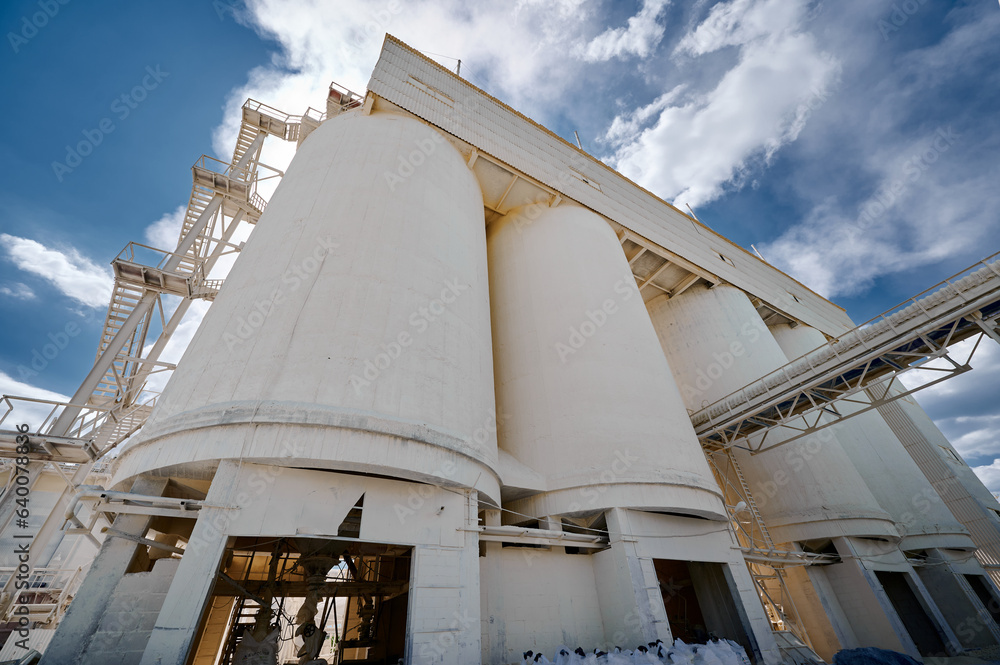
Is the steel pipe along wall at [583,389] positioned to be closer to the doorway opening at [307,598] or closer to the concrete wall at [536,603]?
the concrete wall at [536,603]

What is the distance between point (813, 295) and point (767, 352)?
1756 cm

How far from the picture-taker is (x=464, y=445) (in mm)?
10414

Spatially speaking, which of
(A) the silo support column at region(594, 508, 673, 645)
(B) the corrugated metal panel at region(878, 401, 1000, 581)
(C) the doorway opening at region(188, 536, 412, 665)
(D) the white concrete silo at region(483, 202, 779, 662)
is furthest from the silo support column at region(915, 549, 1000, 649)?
(C) the doorway opening at region(188, 536, 412, 665)

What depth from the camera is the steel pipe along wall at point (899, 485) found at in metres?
20.3

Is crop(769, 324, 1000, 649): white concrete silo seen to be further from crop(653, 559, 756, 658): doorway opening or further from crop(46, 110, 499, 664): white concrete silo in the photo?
crop(46, 110, 499, 664): white concrete silo

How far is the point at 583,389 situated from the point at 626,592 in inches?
240

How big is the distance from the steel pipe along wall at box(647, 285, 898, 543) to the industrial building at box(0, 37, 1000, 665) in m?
0.12

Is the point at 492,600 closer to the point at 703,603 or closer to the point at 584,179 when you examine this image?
the point at 703,603

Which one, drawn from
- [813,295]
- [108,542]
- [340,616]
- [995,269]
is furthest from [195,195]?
[813,295]

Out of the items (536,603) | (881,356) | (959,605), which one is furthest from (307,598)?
(959,605)

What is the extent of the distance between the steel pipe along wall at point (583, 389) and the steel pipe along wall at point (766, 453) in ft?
23.9

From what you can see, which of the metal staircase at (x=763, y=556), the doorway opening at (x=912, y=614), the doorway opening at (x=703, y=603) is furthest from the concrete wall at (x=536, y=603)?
the doorway opening at (x=912, y=614)

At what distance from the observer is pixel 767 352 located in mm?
23156

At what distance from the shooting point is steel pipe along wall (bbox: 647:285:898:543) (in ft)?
58.6
